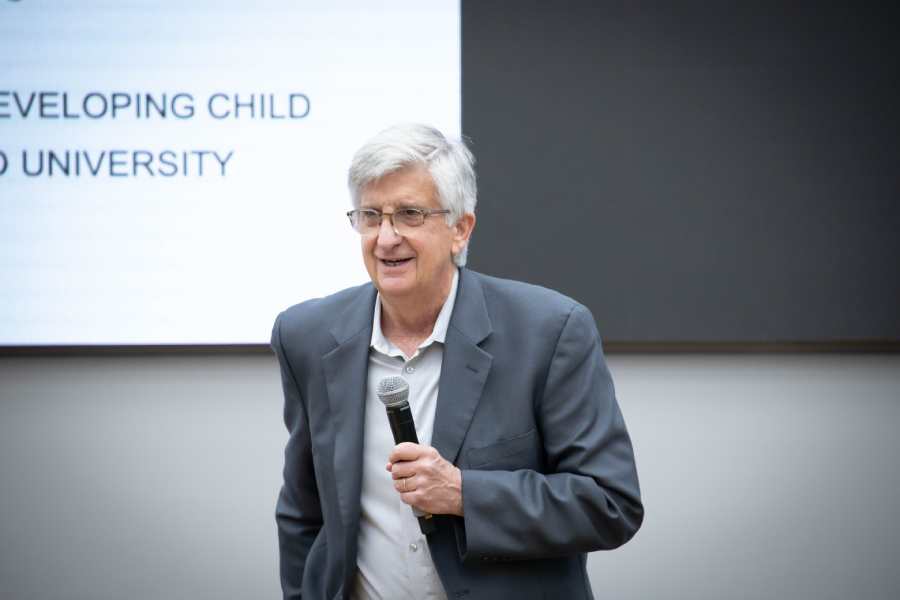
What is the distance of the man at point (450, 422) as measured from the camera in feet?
5.10

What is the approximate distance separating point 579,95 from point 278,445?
1681mm

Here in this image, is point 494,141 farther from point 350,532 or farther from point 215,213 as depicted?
point 350,532

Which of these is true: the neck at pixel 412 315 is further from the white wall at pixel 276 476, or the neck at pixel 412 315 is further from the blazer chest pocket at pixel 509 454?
the white wall at pixel 276 476

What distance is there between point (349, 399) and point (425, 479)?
283 mm

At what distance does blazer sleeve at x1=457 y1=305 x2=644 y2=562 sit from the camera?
60.7 inches

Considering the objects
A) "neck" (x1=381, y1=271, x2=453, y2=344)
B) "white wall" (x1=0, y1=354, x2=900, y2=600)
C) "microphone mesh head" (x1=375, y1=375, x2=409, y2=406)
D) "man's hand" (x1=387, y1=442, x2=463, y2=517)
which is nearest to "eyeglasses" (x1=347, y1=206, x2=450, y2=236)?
"neck" (x1=381, y1=271, x2=453, y2=344)

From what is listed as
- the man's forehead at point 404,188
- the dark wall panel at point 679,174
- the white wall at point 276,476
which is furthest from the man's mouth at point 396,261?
the white wall at point 276,476

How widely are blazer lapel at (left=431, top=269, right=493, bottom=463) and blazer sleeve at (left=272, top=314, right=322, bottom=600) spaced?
1.18 ft

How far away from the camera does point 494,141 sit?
315 cm

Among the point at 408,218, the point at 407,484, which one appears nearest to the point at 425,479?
the point at 407,484

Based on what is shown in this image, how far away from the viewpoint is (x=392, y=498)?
169 centimetres

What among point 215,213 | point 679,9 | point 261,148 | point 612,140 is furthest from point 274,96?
point 679,9

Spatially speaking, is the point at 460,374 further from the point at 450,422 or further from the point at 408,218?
the point at 408,218

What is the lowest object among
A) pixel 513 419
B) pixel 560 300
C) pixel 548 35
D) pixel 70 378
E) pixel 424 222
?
pixel 70 378
